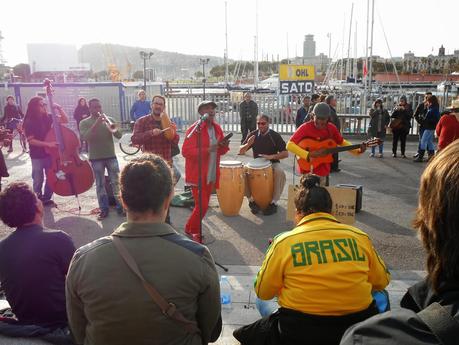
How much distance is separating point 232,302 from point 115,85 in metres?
14.8

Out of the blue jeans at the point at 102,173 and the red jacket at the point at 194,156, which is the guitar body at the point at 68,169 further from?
the red jacket at the point at 194,156

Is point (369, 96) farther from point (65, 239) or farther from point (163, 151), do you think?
point (65, 239)

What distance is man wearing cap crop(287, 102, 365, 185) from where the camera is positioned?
5.96m

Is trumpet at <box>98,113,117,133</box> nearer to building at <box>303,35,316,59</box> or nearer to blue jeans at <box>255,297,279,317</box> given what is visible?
blue jeans at <box>255,297,279,317</box>

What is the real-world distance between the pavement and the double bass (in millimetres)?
517

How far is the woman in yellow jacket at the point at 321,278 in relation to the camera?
267 centimetres

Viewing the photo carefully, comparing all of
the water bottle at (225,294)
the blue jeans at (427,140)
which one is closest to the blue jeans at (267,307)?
the water bottle at (225,294)

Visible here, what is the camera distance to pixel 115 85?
57.5ft

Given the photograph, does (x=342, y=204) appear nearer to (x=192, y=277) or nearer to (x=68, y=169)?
(x=192, y=277)

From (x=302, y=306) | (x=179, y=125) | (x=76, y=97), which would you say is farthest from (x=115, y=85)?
(x=302, y=306)

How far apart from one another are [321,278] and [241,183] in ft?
14.7

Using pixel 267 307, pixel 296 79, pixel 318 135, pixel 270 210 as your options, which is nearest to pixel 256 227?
pixel 270 210

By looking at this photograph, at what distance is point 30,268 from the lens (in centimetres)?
287

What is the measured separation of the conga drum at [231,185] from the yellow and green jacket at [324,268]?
4199 mm
